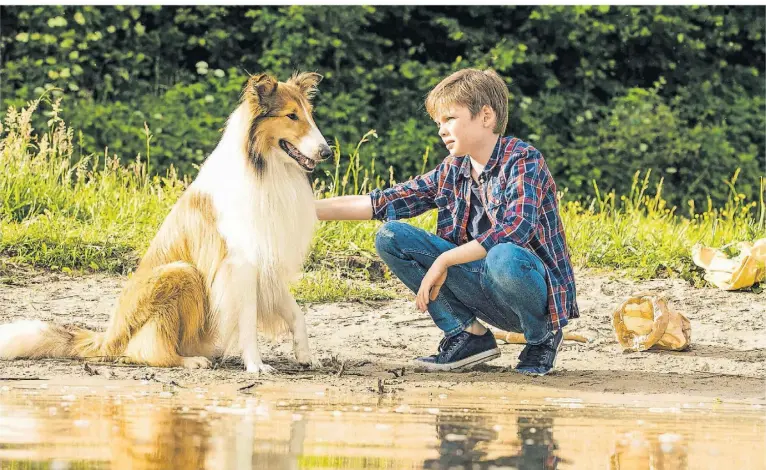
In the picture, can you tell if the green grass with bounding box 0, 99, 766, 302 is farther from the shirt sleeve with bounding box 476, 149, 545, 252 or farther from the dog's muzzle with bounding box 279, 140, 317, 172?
the shirt sleeve with bounding box 476, 149, 545, 252

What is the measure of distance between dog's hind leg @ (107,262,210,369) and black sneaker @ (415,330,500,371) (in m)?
1.20

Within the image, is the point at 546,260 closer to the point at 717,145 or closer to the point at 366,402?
the point at 366,402

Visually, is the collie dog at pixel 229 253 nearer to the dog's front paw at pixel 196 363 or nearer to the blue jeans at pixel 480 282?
the dog's front paw at pixel 196 363

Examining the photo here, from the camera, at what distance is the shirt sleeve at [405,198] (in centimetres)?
634

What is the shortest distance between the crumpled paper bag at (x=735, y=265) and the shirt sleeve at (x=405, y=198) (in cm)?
276

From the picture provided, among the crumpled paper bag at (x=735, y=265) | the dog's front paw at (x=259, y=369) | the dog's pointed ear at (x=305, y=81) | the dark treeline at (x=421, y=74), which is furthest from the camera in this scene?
the dark treeline at (x=421, y=74)

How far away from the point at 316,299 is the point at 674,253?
2850 millimetres

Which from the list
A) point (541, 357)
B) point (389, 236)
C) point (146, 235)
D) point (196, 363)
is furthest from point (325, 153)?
point (146, 235)

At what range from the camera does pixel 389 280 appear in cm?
855

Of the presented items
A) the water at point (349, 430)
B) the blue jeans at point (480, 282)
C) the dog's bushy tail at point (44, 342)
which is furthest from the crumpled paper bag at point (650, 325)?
the dog's bushy tail at point (44, 342)

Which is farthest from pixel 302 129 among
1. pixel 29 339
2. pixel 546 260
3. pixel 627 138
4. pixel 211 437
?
pixel 627 138

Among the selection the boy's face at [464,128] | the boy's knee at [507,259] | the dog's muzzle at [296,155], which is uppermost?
the boy's face at [464,128]

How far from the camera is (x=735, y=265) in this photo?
812cm

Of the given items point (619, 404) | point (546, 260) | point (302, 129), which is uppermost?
point (302, 129)
